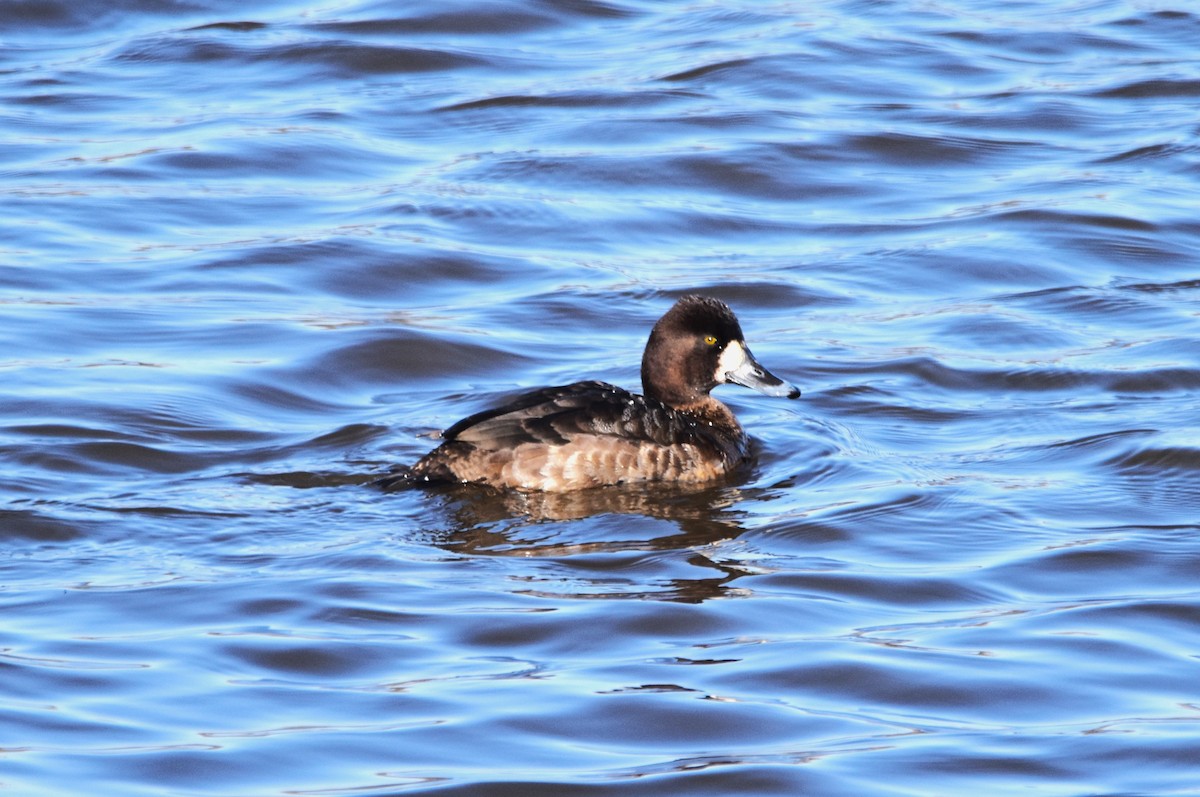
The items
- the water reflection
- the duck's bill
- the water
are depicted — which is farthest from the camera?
the duck's bill

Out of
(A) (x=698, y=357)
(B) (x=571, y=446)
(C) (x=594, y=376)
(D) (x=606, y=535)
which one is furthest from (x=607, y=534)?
(C) (x=594, y=376)

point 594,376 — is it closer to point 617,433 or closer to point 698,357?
point 698,357

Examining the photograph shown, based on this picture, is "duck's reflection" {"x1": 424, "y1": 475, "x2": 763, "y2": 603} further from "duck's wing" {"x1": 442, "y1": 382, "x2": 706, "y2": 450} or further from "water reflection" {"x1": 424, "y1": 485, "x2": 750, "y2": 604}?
"duck's wing" {"x1": 442, "y1": 382, "x2": 706, "y2": 450}

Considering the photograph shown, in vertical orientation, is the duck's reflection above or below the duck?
below

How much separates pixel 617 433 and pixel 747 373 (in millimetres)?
1048

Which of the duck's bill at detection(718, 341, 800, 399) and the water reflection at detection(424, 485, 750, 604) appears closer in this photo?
the water reflection at detection(424, 485, 750, 604)

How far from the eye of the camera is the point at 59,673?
6016 millimetres

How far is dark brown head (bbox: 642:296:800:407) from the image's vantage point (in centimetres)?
909

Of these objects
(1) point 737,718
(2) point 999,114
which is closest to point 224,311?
(1) point 737,718

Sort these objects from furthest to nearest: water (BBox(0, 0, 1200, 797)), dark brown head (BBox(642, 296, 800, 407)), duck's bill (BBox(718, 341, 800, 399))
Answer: duck's bill (BBox(718, 341, 800, 399))
dark brown head (BBox(642, 296, 800, 407))
water (BBox(0, 0, 1200, 797))

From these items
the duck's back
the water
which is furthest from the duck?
the water

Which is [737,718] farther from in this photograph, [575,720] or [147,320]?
[147,320]

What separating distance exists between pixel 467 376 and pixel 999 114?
6.55 m

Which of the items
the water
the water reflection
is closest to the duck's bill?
the water
